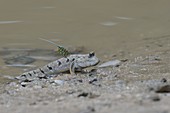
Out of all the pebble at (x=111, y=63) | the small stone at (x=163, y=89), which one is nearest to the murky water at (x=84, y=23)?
the pebble at (x=111, y=63)

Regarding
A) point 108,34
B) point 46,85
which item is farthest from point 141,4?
point 46,85

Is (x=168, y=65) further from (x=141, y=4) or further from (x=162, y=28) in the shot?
(x=141, y=4)

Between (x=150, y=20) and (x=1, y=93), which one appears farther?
(x=150, y=20)

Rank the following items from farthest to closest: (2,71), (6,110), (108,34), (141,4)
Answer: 1. (141,4)
2. (108,34)
3. (2,71)
4. (6,110)

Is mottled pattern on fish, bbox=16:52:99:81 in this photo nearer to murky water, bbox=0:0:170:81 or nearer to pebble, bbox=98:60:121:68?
pebble, bbox=98:60:121:68

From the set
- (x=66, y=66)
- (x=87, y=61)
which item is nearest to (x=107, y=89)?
(x=87, y=61)

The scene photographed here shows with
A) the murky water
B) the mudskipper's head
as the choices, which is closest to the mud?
the murky water

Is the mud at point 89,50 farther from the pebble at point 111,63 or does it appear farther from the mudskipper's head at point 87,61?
the mudskipper's head at point 87,61

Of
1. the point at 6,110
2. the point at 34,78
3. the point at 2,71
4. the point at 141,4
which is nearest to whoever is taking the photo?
the point at 6,110
